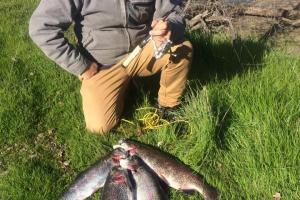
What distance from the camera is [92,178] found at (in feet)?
12.8

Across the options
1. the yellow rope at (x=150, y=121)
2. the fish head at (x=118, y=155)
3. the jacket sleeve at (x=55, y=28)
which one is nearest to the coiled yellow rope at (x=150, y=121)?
the yellow rope at (x=150, y=121)

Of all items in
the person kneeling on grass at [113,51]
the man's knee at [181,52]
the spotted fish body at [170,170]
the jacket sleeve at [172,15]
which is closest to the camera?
the spotted fish body at [170,170]

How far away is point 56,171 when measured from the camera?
4230mm

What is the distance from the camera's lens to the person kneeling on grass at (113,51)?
4.34 metres

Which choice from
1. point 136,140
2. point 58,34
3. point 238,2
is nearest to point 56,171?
point 136,140

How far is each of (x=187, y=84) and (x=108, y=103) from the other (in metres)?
0.74

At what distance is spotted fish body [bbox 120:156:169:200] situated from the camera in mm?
3664

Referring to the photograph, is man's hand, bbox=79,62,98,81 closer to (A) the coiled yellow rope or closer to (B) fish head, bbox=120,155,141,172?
(A) the coiled yellow rope

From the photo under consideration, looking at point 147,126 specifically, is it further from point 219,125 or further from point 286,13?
point 286,13

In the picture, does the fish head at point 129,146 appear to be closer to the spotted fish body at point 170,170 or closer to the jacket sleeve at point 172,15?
the spotted fish body at point 170,170

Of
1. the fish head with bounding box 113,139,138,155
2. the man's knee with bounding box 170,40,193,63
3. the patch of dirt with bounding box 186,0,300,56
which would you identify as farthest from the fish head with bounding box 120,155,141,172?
the patch of dirt with bounding box 186,0,300,56

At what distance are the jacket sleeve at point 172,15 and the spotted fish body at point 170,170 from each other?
993mm

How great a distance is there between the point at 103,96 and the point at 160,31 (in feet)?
2.86

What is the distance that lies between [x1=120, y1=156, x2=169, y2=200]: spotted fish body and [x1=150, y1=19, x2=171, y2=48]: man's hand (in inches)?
37.9
